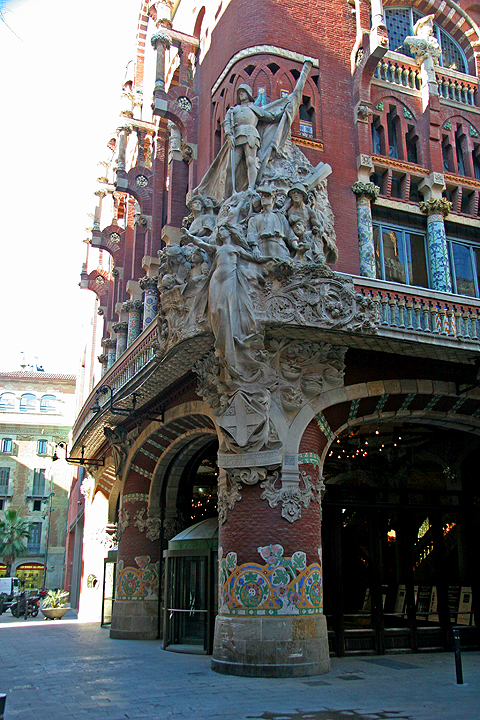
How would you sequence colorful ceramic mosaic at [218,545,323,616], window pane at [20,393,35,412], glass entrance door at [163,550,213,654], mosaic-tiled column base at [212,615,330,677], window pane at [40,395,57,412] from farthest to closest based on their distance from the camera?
window pane at [40,395,57,412] < window pane at [20,393,35,412] < glass entrance door at [163,550,213,654] < colorful ceramic mosaic at [218,545,323,616] < mosaic-tiled column base at [212,615,330,677]

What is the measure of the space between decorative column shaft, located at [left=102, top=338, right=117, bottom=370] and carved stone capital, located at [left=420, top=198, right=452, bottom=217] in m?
14.4

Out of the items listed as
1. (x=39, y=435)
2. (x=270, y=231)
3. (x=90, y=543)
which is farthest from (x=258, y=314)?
(x=39, y=435)

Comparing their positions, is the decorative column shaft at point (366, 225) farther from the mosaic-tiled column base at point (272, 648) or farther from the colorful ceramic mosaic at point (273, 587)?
the mosaic-tiled column base at point (272, 648)

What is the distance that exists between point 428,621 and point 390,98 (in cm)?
1390

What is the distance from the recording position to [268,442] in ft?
42.4

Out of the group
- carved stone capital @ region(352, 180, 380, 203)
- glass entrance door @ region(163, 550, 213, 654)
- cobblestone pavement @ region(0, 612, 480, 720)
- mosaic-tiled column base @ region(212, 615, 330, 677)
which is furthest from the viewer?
carved stone capital @ region(352, 180, 380, 203)

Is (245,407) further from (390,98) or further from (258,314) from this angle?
(390,98)

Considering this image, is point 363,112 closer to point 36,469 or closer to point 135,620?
point 135,620

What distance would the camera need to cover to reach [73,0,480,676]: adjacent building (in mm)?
12898

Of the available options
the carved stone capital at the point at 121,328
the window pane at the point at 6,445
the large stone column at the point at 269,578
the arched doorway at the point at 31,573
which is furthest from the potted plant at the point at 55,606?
the window pane at the point at 6,445

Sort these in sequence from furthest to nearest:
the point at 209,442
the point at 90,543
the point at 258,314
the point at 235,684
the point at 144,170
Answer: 1. the point at 90,543
2. the point at 144,170
3. the point at 209,442
4. the point at 258,314
5. the point at 235,684

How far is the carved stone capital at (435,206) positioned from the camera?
17.3 m

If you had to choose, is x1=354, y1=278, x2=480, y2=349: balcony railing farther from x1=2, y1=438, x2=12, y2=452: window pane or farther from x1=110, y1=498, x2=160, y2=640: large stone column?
x1=2, y1=438, x2=12, y2=452: window pane

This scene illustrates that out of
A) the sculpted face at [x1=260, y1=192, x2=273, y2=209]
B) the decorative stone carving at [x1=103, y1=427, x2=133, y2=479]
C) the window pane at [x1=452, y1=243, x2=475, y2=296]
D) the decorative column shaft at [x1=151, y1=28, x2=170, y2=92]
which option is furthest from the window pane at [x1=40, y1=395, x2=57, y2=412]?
the sculpted face at [x1=260, y1=192, x2=273, y2=209]
